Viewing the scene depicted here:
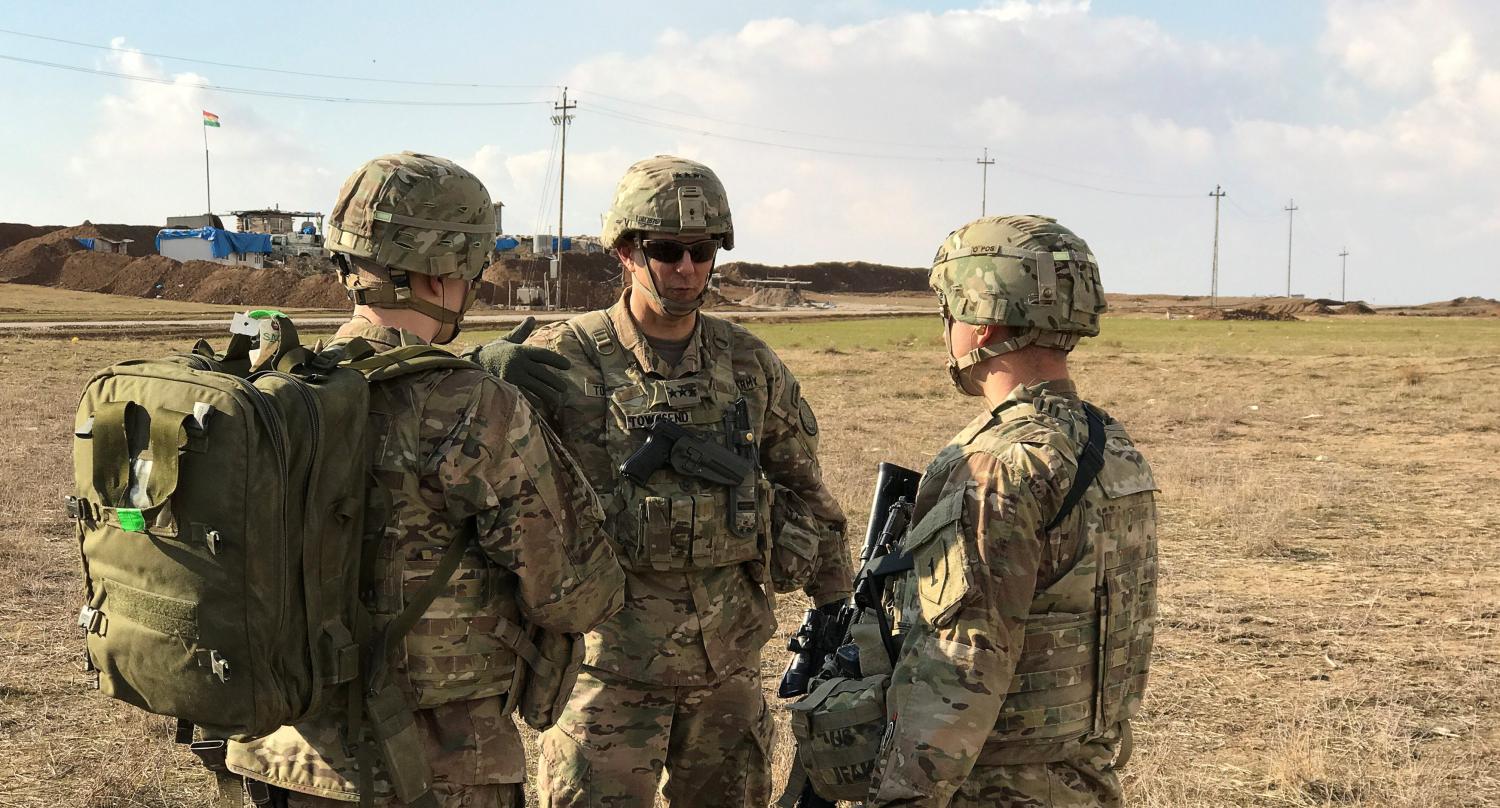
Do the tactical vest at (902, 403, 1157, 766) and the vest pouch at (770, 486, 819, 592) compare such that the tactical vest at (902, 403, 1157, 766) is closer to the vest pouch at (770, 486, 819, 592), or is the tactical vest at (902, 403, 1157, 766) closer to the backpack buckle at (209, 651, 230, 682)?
the vest pouch at (770, 486, 819, 592)

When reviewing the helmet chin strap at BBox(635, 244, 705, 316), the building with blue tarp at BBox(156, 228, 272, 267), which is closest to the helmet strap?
the helmet chin strap at BBox(635, 244, 705, 316)

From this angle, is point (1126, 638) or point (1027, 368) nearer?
point (1126, 638)

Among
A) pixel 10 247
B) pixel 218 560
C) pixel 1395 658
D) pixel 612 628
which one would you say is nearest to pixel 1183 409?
pixel 1395 658

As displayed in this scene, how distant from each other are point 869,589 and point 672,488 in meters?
0.98

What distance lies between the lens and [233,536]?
234 cm

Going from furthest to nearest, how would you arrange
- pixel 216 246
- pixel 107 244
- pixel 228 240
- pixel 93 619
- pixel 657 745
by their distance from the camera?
pixel 107 244 < pixel 216 246 < pixel 228 240 < pixel 657 745 < pixel 93 619

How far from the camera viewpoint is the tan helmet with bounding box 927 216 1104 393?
9.13 feet

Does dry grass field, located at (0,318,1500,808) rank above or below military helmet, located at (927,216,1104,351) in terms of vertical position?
below

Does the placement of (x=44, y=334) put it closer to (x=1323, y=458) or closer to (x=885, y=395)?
(x=885, y=395)

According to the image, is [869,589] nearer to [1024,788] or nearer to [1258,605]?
[1024,788]

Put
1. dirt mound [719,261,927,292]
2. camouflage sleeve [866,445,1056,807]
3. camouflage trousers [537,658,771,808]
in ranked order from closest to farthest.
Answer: camouflage sleeve [866,445,1056,807] < camouflage trousers [537,658,771,808] < dirt mound [719,261,927,292]

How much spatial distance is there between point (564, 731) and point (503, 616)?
3.27ft

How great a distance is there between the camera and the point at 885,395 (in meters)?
22.5

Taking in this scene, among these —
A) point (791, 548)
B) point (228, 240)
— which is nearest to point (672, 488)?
point (791, 548)
